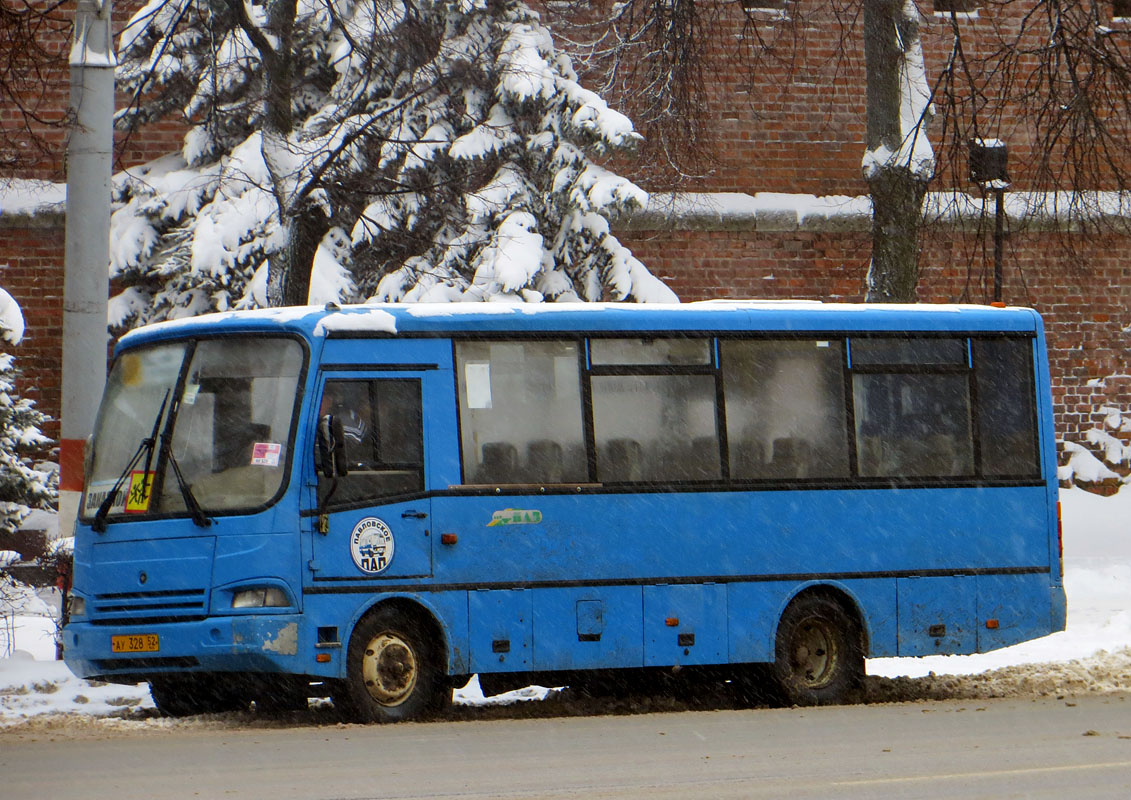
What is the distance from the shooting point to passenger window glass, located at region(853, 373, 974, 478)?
492 inches

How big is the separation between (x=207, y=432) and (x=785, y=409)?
12.9ft

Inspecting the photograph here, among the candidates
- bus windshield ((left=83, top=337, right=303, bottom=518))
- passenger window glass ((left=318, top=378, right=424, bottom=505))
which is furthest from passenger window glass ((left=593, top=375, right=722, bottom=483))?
bus windshield ((left=83, top=337, right=303, bottom=518))

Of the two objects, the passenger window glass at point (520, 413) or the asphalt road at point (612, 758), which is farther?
the passenger window glass at point (520, 413)

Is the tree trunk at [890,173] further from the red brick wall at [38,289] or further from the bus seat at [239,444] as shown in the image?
the red brick wall at [38,289]

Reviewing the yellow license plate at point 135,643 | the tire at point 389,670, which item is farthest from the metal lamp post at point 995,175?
the yellow license plate at point 135,643

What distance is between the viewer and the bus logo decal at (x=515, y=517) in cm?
1128

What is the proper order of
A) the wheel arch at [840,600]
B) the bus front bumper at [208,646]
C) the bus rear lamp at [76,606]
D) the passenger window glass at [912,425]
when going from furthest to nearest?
1. the passenger window glass at [912,425]
2. the wheel arch at [840,600]
3. the bus rear lamp at [76,606]
4. the bus front bumper at [208,646]

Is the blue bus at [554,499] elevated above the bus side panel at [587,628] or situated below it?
above

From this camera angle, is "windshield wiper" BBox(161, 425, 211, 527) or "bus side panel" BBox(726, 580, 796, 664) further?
"bus side panel" BBox(726, 580, 796, 664)

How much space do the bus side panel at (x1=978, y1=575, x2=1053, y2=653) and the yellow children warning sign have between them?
5782mm

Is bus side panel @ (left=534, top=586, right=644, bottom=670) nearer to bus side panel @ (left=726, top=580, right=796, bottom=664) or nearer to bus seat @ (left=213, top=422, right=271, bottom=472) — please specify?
bus side panel @ (left=726, top=580, right=796, bottom=664)

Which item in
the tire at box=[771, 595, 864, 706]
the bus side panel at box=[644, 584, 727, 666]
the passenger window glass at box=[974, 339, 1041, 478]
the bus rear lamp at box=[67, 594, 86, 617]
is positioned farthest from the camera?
the passenger window glass at box=[974, 339, 1041, 478]

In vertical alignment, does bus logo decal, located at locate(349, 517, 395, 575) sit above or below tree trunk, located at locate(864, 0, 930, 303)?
below

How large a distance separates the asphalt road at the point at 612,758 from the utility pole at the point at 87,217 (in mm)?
3318
